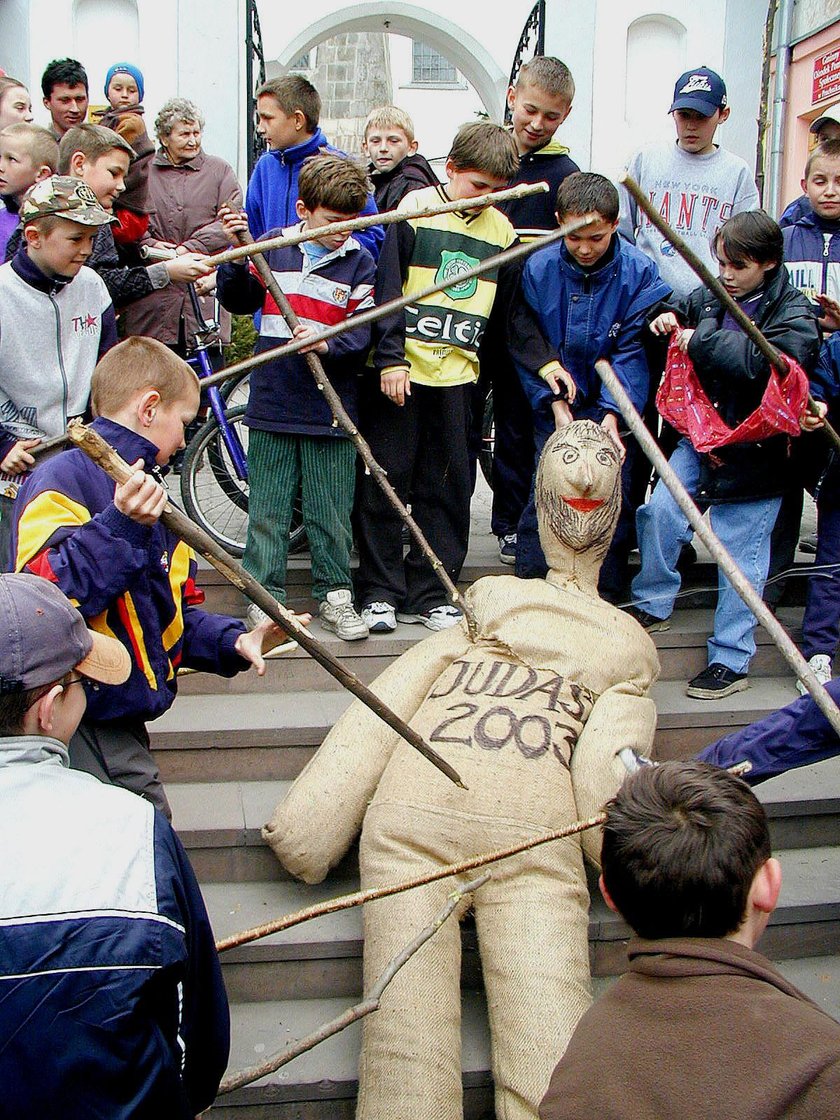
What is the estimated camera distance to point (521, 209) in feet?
15.9

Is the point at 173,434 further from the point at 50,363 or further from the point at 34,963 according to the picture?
the point at 34,963

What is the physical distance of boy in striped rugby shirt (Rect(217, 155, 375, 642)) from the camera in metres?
4.23

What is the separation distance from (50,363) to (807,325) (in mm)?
2536

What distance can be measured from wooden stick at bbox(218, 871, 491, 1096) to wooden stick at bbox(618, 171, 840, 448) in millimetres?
1722

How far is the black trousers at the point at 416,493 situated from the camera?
444 centimetres

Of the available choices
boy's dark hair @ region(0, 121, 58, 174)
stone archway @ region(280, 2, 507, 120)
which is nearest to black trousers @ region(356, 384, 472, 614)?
boy's dark hair @ region(0, 121, 58, 174)

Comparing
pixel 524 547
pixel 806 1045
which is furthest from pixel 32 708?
pixel 524 547

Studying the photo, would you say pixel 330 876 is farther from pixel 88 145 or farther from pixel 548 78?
pixel 548 78

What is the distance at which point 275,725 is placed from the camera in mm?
3928

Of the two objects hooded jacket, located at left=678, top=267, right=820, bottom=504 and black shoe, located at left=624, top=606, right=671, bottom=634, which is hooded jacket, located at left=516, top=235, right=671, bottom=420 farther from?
black shoe, located at left=624, top=606, right=671, bottom=634

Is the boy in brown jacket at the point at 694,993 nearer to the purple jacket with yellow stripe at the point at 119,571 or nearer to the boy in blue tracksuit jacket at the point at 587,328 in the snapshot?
the purple jacket with yellow stripe at the point at 119,571

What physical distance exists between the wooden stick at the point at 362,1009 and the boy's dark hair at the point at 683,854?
3.66 ft

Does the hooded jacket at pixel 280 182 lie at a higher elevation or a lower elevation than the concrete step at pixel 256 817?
higher

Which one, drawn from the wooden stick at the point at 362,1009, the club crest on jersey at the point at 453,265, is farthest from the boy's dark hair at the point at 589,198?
the wooden stick at the point at 362,1009
